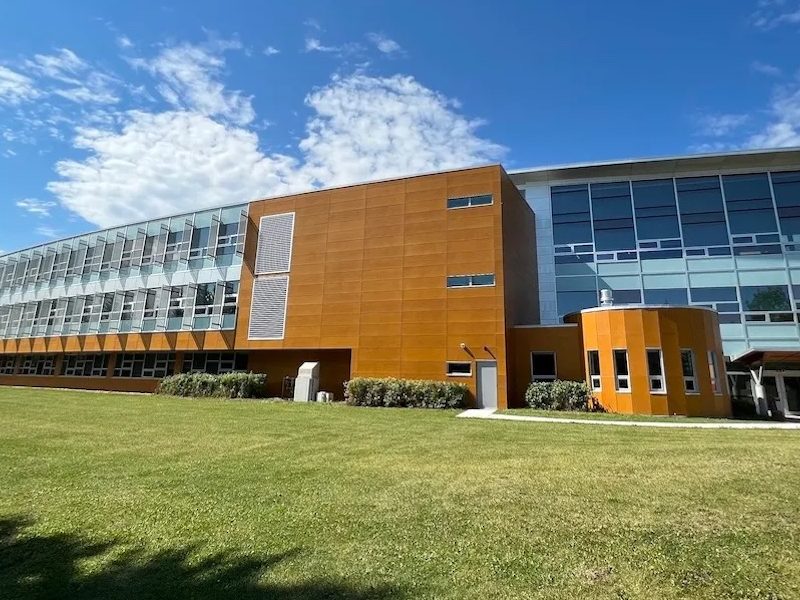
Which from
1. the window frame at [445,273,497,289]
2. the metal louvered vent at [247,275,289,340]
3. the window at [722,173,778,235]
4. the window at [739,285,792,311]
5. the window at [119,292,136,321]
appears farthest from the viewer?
the window at [119,292,136,321]

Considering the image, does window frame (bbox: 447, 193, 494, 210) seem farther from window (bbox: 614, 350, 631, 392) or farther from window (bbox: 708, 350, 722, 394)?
window (bbox: 708, 350, 722, 394)

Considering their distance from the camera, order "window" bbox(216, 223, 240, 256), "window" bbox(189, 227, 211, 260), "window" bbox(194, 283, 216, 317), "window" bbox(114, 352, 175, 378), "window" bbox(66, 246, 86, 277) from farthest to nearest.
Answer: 1. "window" bbox(66, 246, 86, 277)
2. "window" bbox(114, 352, 175, 378)
3. "window" bbox(189, 227, 211, 260)
4. "window" bbox(216, 223, 240, 256)
5. "window" bbox(194, 283, 216, 317)

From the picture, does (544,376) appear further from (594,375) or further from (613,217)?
(613,217)

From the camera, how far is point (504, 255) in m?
21.7

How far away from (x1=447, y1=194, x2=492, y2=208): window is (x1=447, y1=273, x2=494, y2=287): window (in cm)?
361

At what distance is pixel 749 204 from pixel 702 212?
2514 mm

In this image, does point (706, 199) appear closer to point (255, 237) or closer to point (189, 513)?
point (255, 237)

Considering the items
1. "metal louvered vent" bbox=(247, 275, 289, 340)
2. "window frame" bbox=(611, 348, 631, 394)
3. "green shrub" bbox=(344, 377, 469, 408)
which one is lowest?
"green shrub" bbox=(344, 377, 469, 408)

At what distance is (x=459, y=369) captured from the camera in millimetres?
21188

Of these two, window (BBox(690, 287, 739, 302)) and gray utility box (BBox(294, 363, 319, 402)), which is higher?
window (BBox(690, 287, 739, 302))

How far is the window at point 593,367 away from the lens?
62.1 ft

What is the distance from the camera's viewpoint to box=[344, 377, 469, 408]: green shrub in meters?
20.1

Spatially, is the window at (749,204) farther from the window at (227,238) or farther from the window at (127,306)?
the window at (127,306)

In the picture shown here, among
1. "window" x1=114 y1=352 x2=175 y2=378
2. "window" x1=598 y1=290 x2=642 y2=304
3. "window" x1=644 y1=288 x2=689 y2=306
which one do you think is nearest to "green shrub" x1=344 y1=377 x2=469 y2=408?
"window" x1=598 y1=290 x2=642 y2=304
